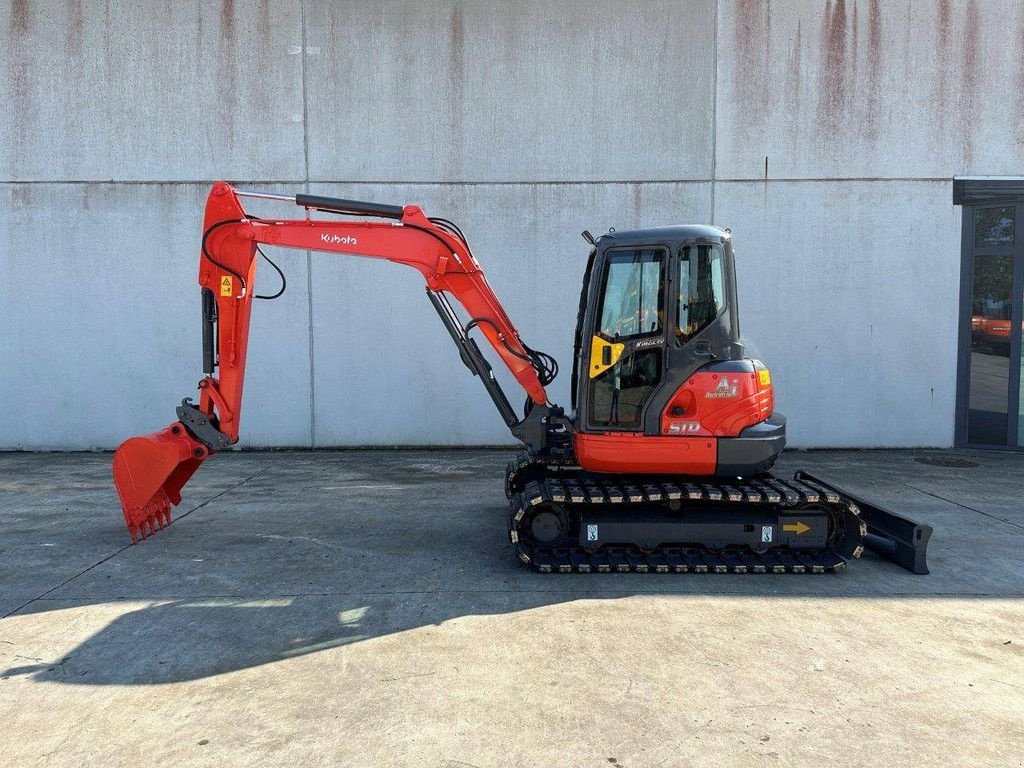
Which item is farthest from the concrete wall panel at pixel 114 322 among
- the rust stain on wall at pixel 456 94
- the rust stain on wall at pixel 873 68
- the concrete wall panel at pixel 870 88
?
the rust stain on wall at pixel 873 68

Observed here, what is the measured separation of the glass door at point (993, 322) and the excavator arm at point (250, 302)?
7.84 metres

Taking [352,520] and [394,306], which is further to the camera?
[394,306]

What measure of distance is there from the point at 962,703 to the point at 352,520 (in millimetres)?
5066

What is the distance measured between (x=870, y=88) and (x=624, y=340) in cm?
766

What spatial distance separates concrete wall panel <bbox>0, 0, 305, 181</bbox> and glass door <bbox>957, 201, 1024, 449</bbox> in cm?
1010

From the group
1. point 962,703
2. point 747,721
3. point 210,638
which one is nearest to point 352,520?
point 210,638

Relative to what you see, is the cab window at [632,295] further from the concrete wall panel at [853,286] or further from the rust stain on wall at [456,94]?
the rust stain on wall at [456,94]

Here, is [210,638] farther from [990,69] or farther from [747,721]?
[990,69]

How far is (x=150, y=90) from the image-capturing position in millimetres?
10406

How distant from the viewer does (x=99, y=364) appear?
10648 millimetres

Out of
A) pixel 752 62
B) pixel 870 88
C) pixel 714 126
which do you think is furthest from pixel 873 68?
pixel 714 126

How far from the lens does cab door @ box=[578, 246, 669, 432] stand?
538cm

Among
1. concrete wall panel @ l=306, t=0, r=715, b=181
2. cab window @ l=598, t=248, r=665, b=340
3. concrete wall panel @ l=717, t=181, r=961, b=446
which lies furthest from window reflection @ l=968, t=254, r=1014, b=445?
cab window @ l=598, t=248, r=665, b=340

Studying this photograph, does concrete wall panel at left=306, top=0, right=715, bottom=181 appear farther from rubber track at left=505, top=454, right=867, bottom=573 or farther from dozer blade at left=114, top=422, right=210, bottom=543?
rubber track at left=505, top=454, right=867, bottom=573
